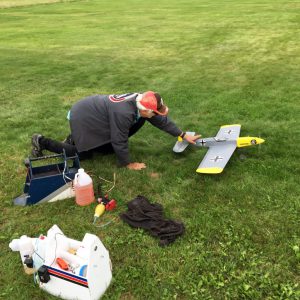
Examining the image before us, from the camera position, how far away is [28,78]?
1107 centimetres

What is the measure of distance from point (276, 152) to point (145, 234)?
283 centimetres

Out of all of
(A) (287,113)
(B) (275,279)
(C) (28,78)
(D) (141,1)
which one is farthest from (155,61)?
(D) (141,1)

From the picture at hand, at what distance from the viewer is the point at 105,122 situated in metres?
5.54

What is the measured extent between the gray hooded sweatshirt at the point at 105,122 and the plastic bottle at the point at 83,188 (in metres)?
0.85

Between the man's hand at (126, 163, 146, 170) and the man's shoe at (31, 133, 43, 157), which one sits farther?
the man's shoe at (31, 133, 43, 157)

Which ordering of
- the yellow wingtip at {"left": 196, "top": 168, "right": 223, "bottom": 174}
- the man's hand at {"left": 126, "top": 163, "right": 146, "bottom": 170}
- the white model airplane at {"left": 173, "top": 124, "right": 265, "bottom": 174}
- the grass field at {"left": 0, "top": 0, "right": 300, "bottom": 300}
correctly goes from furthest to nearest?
A: the man's hand at {"left": 126, "top": 163, "right": 146, "bottom": 170} < the white model airplane at {"left": 173, "top": 124, "right": 265, "bottom": 174} < the yellow wingtip at {"left": 196, "top": 168, "right": 223, "bottom": 174} < the grass field at {"left": 0, "top": 0, "right": 300, "bottom": 300}

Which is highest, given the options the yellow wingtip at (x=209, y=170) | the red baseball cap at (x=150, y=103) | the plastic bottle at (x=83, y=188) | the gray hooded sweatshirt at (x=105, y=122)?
the red baseball cap at (x=150, y=103)

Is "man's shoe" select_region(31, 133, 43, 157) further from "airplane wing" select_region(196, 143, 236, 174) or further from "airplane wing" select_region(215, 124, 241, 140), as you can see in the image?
"airplane wing" select_region(215, 124, 241, 140)

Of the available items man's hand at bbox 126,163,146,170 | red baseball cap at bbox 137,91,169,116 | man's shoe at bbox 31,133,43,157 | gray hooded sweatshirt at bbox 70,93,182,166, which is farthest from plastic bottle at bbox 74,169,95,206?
man's shoe at bbox 31,133,43,157

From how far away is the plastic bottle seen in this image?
4.73 meters

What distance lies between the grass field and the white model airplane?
19 centimetres

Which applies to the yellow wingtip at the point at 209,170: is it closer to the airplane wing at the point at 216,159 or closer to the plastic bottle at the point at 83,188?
the airplane wing at the point at 216,159

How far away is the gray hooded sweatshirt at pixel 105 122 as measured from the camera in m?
5.34

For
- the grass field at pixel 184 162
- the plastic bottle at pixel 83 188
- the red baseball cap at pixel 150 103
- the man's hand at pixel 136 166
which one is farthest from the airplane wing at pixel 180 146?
the plastic bottle at pixel 83 188
